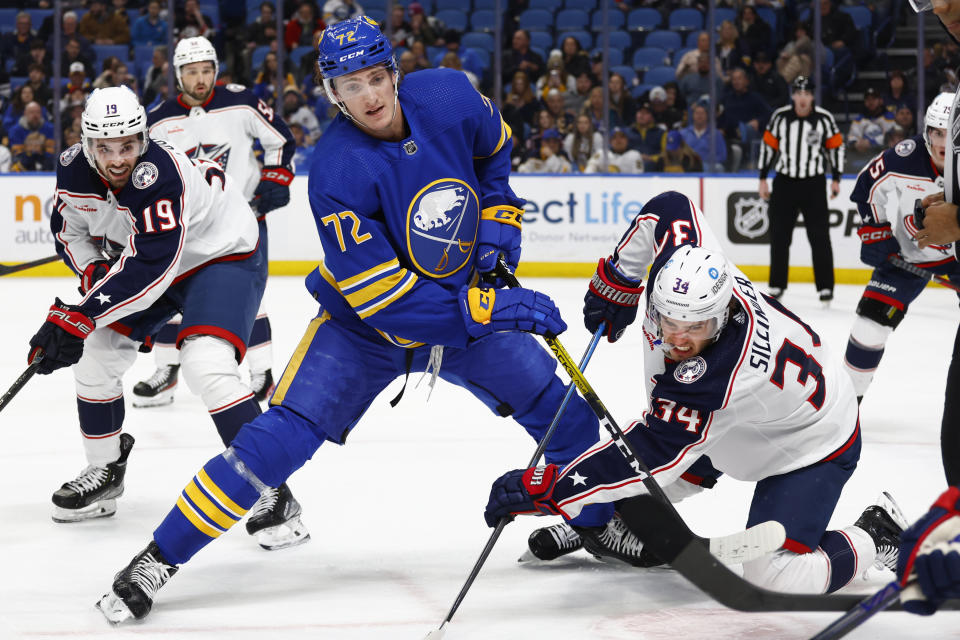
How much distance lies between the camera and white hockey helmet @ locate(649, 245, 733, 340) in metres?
2.24

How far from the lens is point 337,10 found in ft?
30.8

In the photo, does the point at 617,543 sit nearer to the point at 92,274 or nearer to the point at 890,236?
the point at 92,274

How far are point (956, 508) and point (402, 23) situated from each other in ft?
26.4

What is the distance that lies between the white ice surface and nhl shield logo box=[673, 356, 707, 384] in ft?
1.79

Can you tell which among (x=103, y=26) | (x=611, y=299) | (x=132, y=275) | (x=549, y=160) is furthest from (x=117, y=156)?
(x=103, y=26)

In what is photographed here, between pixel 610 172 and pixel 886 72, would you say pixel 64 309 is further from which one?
pixel 886 72

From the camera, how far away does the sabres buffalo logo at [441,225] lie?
2619 millimetres

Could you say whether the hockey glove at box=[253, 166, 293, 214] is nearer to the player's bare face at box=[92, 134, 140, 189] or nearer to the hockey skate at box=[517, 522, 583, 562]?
→ the player's bare face at box=[92, 134, 140, 189]

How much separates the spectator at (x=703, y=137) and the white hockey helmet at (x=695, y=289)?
6167 mm

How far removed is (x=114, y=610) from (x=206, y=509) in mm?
272

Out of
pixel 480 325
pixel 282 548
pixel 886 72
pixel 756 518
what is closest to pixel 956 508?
pixel 756 518

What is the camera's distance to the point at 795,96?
7160 millimetres

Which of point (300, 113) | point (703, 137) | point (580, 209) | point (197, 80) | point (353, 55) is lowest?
point (580, 209)

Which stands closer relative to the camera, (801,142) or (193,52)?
(193,52)
